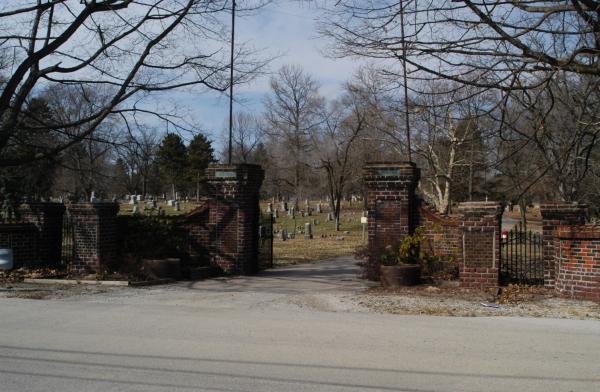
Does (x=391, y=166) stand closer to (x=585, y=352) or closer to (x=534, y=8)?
(x=534, y=8)

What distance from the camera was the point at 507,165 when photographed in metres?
28.6

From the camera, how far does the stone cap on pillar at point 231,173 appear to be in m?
14.2

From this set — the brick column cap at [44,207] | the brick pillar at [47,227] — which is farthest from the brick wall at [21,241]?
the brick column cap at [44,207]

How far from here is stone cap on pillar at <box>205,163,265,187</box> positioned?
14172 millimetres

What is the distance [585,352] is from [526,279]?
559 cm

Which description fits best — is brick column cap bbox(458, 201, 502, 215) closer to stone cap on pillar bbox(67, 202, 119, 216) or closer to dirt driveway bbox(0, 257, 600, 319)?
dirt driveway bbox(0, 257, 600, 319)

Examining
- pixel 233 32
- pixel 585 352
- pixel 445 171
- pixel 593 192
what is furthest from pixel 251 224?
pixel 445 171

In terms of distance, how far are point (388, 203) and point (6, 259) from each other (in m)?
9.14

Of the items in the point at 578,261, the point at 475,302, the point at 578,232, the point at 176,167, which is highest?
the point at 176,167

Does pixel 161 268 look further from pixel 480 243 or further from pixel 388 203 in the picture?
pixel 480 243

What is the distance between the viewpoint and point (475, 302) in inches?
406

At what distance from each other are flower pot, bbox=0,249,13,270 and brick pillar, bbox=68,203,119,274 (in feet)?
4.70

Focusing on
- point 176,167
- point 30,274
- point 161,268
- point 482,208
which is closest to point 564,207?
point 482,208

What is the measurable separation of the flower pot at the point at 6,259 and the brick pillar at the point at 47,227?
95 cm
